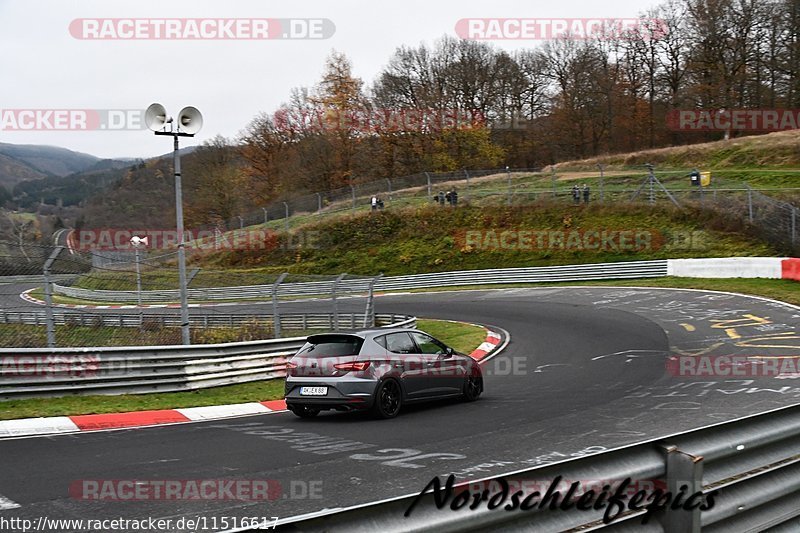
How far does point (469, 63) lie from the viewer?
3140 inches

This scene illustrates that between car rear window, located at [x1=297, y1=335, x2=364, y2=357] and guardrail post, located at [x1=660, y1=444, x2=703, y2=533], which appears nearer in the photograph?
guardrail post, located at [x1=660, y1=444, x2=703, y2=533]

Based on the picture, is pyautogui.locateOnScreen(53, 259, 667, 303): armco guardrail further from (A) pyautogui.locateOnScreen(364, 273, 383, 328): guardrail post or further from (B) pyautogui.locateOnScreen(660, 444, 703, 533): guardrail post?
(B) pyautogui.locateOnScreen(660, 444, 703, 533): guardrail post

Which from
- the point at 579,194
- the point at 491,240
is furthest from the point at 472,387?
the point at 579,194

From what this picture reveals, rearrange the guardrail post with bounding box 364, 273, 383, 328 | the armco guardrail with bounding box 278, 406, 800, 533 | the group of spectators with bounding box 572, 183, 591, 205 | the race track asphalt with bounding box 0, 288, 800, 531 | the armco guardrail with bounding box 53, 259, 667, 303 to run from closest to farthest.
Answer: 1. the armco guardrail with bounding box 278, 406, 800, 533
2. the race track asphalt with bounding box 0, 288, 800, 531
3. the guardrail post with bounding box 364, 273, 383, 328
4. the armco guardrail with bounding box 53, 259, 667, 303
5. the group of spectators with bounding box 572, 183, 591, 205

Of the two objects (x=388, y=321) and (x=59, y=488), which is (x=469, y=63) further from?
(x=59, y=488)

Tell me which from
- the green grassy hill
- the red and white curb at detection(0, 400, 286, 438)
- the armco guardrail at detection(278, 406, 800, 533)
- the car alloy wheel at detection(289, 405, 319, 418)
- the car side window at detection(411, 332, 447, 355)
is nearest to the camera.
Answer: the armco guardrail at detection(278, 406, 800, 533)

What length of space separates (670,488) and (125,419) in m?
10.1

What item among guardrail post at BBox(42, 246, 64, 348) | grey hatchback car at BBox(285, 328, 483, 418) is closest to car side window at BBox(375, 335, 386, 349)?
grey hatchback car at BBox(285, 328, 483, 418)

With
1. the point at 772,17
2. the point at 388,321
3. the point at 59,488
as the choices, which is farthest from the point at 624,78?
the point at 59,488

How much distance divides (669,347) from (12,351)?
13.6 m

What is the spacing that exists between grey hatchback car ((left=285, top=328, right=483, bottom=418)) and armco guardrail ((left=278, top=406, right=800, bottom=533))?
781 cm

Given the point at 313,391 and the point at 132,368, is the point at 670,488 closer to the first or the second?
the point at 313,391

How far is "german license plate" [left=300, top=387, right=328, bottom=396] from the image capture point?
1170 centimetres

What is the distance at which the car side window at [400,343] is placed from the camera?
1239 cm
